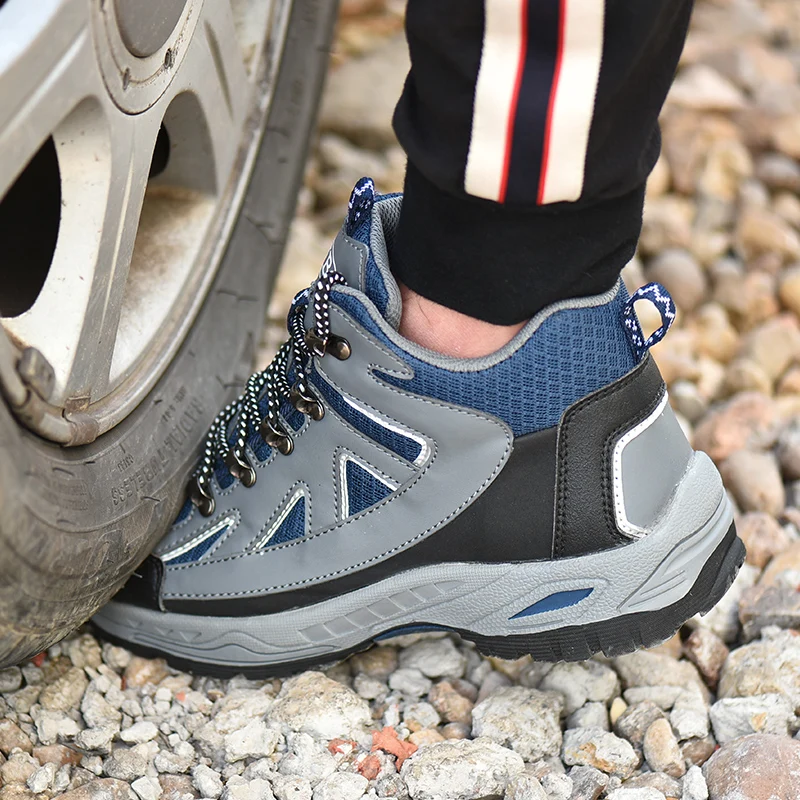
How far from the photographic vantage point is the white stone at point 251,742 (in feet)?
3.74

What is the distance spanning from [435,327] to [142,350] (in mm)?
400

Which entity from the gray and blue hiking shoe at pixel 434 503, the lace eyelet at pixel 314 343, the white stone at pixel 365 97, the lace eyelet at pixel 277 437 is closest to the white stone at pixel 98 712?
the gray and blue hiking shoe at pixel 434 503

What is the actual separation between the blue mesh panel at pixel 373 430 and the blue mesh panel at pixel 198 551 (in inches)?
8.9

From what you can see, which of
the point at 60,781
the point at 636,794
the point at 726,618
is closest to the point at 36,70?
the point at 60,781

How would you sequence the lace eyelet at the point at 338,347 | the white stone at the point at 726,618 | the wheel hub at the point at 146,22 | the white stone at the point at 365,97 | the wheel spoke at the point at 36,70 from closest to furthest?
1. the wheel spoke at the point at 36,70
2. the wheel hub at the point at 146,22
3. the lace eyelet at the point at 338,347
4. the white stone at the point at 726,618
5. the white stone at the point at 365,97

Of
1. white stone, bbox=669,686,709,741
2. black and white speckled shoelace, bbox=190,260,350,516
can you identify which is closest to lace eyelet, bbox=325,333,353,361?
black and white speckled shoelace, bbox=190,260,350,516

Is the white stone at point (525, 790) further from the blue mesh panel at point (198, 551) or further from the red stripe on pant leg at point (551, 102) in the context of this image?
the red stripe on pant leg at point (551, 102)

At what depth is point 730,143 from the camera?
8.60 feet

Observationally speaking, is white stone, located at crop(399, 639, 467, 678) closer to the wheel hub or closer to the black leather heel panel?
the black leather heel panel

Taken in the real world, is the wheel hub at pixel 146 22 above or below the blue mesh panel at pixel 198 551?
above

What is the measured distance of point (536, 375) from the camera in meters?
1.11

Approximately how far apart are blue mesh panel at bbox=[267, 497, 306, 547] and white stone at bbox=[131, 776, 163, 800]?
29cm

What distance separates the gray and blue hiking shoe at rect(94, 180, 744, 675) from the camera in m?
1.12
